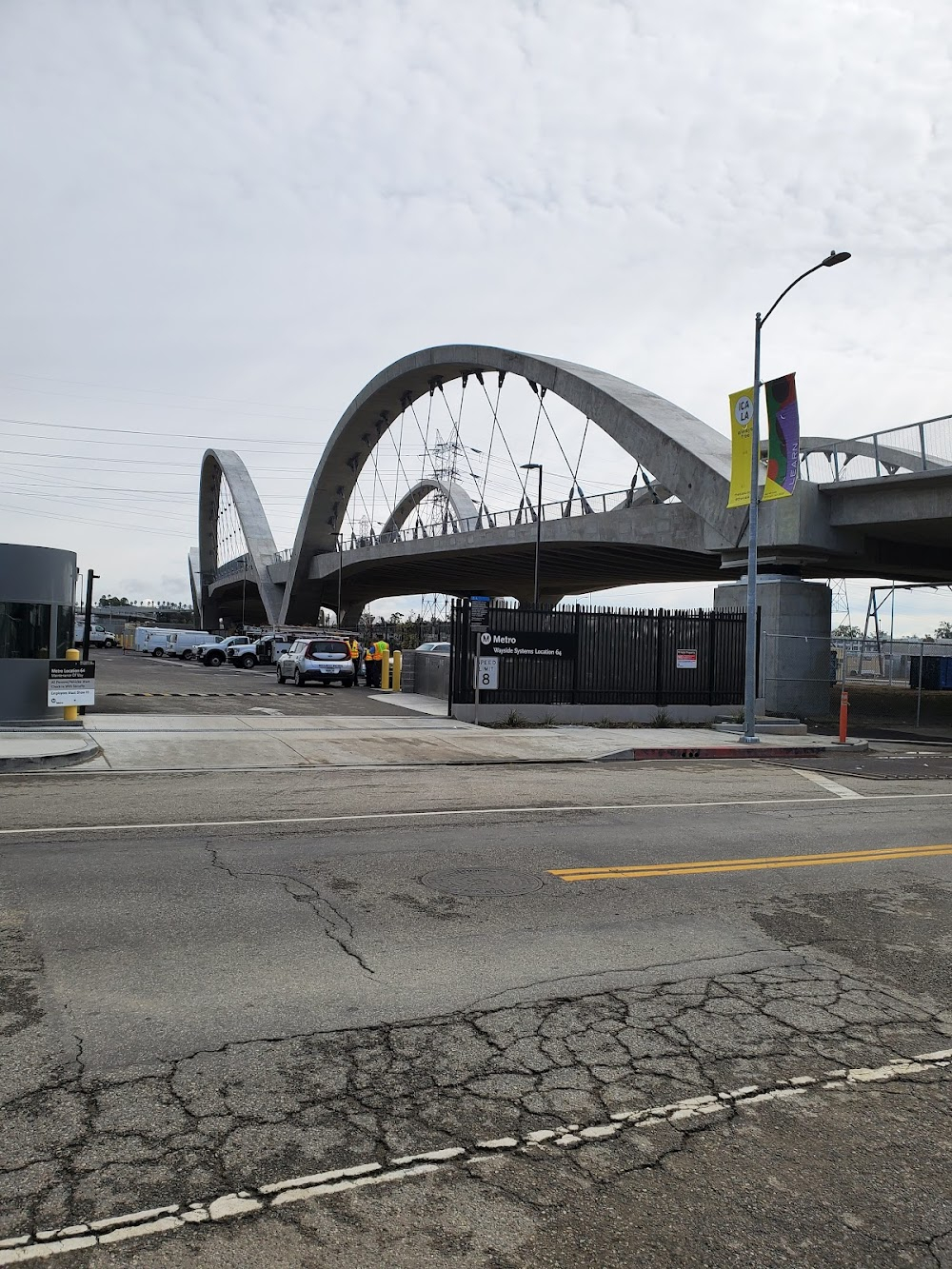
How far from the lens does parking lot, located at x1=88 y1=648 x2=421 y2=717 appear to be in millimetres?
23266

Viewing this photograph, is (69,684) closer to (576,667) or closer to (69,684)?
(69,684)

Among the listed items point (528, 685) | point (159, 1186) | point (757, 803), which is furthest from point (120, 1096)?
point (528, 685)

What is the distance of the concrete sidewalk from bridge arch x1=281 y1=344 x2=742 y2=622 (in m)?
13.4

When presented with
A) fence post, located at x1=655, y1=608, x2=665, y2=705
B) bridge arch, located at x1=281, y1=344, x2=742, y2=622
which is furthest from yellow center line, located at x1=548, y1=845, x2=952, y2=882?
bridge arch, located at x1=281, y1=344, x2=742, y2=622

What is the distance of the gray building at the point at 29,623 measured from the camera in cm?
1722

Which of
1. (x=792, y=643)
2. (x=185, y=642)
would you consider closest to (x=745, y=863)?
(x=792, y=643)

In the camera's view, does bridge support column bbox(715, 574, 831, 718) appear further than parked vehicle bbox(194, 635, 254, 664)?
No

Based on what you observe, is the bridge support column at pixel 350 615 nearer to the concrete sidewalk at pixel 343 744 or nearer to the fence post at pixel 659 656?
the fence post at pixel 659 656

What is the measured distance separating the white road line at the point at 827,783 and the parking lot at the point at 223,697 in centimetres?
1057

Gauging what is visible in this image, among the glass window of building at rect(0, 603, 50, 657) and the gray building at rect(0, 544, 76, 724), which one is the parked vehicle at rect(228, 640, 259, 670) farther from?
the glass window of building at rect(0, 603, 50, 657)

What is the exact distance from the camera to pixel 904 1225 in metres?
3.09

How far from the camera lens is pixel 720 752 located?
18703 mm

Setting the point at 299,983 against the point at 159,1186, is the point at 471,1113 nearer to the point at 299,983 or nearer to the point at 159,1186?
the point at 159,1186

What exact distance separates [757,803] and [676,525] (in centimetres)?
2603
